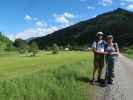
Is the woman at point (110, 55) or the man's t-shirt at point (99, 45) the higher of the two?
the man's t-shirt at point (99, 45)

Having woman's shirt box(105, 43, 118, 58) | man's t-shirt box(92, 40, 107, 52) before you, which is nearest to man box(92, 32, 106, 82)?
man's t-shirt box(92, 40, 107, 52)

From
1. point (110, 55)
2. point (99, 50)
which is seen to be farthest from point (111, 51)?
point (99, 50)

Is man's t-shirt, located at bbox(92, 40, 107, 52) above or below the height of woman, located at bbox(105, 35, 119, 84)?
above

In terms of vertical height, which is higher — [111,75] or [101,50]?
[101,50]

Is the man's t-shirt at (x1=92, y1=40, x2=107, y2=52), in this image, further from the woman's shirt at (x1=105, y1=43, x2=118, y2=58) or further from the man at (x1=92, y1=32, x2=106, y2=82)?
the woman's shirt at (x1=105, y1=43, x2=118, y2=58)

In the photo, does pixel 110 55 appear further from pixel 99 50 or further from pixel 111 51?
pixel 99 50

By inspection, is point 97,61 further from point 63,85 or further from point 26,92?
point 26,92

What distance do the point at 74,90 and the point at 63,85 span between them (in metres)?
0.80

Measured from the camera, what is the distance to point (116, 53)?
15.7 m

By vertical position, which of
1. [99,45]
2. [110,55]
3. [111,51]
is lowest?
[110,55]

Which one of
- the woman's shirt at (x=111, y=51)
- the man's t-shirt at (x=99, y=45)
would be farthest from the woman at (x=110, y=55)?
the man's t-shirt at (x=99, y=45)

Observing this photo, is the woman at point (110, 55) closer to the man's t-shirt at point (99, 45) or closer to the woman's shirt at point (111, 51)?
the woman's shirt at point (111, 51)

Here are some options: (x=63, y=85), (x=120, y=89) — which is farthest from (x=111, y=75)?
(x=63, y=85)

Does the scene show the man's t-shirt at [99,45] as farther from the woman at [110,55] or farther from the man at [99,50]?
the woman at [110,55]
